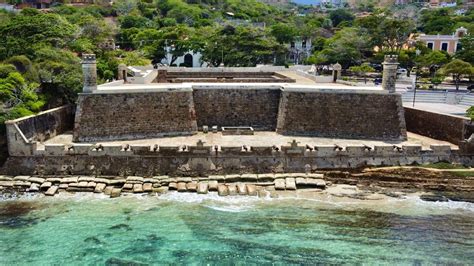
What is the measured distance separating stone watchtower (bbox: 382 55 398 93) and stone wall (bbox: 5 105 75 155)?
13.4 metres

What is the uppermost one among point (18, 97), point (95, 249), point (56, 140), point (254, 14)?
point (254, 14)

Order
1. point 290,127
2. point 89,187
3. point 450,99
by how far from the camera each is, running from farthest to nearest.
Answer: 1. point 450,99
2. point 290,127
3. point 89,187

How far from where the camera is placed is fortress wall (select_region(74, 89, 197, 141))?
689 inches

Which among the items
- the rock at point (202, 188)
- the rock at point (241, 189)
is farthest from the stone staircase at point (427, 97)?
the rock at point (202, 188)

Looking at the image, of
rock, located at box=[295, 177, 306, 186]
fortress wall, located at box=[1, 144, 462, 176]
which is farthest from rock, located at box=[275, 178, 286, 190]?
fortress wall, located at box=[1, 144, 462, 176]

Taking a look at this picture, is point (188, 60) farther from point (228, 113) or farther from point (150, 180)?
point (150, 180)

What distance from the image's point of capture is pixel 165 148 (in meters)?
15.9

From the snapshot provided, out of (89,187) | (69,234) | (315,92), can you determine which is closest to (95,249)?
(69,234)

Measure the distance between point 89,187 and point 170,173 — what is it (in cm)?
273

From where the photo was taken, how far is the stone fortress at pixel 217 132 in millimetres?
15977

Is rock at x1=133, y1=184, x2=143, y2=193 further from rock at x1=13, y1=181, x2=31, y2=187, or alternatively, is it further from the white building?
the white building

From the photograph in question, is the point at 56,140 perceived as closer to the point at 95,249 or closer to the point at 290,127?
the point at 95,249

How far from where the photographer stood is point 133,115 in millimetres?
17984

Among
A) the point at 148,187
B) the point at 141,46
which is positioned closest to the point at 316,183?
the point at 148,187
